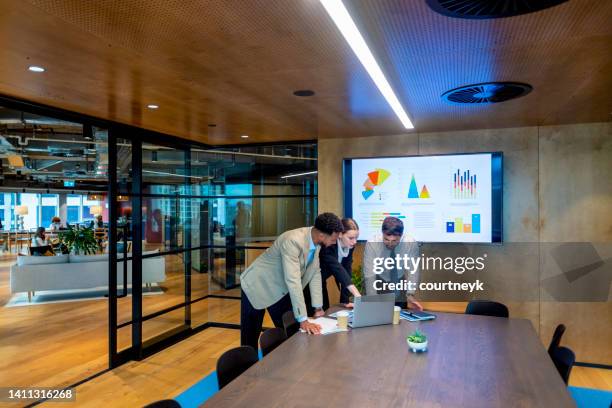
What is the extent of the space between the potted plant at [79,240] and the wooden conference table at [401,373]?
6.92 meters

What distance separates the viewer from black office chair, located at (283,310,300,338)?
128 inches

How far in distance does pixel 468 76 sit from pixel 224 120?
8.07ft

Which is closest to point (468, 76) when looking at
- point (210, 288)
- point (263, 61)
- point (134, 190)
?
point (263, 61)

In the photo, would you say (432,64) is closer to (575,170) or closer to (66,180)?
(575,170)

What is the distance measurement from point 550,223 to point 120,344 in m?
4.91

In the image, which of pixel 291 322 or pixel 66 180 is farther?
pixel 66 180

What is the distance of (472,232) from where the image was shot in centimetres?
505

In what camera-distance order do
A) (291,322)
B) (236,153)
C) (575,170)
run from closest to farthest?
(291,322) → (575,170) → (236,153)

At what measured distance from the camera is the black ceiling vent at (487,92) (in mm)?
3227

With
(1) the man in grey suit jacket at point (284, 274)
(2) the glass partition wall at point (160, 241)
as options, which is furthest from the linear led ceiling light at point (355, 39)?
(2) the glass partition wall at point (160, 241)

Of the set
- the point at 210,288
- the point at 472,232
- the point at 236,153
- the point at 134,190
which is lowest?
the point at 210,288

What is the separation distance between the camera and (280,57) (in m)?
2.58

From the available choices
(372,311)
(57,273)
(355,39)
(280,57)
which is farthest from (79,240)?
A: (355,39)

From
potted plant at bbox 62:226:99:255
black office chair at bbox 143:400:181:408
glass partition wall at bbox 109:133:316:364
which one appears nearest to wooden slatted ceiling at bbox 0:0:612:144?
glass partition wall at bbox 109:133:316:364
